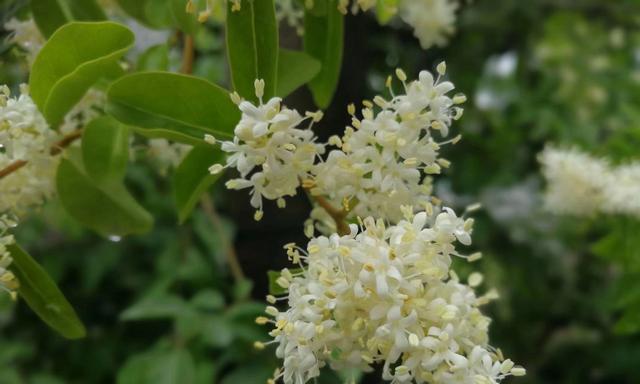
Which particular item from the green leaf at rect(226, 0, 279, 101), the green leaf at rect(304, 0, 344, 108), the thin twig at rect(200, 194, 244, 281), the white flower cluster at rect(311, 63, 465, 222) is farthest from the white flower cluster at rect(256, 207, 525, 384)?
the thin twig at rect(200, 194, 244, 281)

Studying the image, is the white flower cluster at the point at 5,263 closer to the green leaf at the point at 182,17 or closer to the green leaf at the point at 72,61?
the green leaf at the point at 72,61

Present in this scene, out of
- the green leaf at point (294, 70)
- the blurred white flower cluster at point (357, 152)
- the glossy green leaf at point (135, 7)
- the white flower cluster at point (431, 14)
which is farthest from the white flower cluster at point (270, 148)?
the white flower cluster at point (431, 14)

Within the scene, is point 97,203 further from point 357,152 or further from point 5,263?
point 357,152

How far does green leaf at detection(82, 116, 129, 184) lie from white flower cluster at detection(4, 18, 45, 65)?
4.7 inches

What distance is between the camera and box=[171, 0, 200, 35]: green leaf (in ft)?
2.61

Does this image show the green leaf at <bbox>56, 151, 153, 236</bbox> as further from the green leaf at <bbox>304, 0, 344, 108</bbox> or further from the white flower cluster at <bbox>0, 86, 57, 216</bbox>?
the green leaf at <bbox>304, 0, 344, 108</bbox>

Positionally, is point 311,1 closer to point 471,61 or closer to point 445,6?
point 445,6

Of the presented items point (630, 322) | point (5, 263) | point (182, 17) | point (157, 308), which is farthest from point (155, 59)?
point (630, 322)

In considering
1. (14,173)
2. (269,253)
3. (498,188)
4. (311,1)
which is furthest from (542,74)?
(14,173)

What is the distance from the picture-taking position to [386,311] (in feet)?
1.83

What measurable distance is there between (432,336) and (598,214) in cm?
94

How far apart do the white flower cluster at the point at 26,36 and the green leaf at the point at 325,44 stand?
0.86 feet

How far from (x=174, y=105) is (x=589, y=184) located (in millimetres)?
881

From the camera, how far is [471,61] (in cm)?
203
